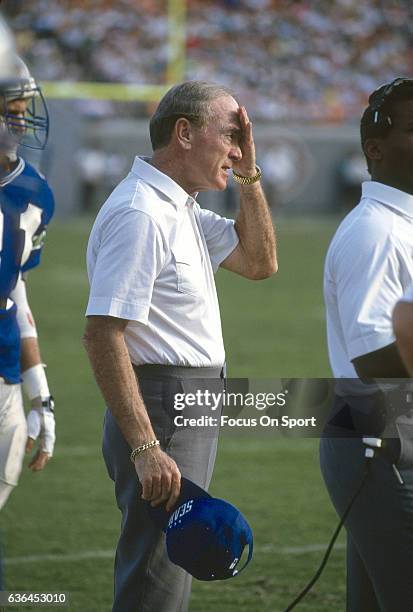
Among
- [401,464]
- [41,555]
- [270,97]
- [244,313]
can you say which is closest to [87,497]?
[41,555]

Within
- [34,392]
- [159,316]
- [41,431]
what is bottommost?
[41,431]

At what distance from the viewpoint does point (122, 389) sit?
2.60 meters

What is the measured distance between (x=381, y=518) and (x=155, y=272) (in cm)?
78

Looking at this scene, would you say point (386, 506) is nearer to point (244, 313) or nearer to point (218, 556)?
point (218, 556)

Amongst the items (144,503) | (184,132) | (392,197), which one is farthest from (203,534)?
(184,132)

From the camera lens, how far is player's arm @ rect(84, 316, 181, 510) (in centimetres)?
260

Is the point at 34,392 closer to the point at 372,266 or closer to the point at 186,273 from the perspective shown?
the point at 186,273

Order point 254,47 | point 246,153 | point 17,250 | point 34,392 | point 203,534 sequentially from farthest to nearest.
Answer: point 254,47 < point 34,392 < point 17,250 < point 246,153 < point 203,534

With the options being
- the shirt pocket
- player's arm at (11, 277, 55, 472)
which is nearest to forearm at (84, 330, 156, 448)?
the shirt pocket

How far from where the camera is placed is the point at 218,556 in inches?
103

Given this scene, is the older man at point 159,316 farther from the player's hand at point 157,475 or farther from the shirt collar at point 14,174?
the shirt collar at point 14,174

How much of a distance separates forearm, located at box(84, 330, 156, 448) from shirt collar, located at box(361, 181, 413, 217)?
2.23 ft

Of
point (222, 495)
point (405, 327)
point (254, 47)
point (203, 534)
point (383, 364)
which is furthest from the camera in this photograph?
point (254, 47)

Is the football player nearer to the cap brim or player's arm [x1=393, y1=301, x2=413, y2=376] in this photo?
the cap brim
